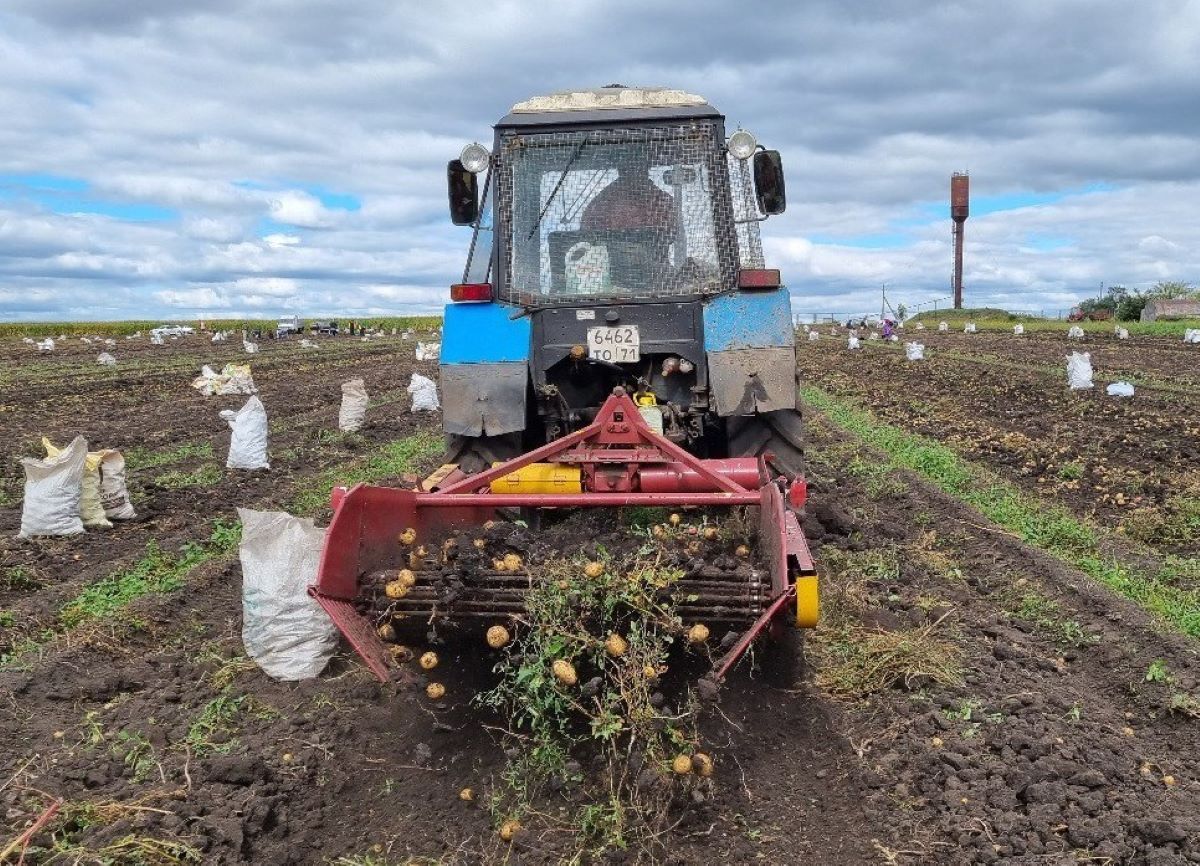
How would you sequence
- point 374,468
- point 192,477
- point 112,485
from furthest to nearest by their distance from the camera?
point 374,468, point 192,477, point 112,485

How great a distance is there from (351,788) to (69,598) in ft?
9.54

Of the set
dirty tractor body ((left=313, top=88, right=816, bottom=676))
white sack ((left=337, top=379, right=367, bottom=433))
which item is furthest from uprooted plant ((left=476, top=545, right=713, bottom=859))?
white sack ((left=337, top=379, right=367, bottom=433))

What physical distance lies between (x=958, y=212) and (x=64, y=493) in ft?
179

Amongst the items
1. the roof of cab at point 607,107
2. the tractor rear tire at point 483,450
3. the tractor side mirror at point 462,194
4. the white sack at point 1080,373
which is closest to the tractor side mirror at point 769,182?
the roof of cab at point 607,107

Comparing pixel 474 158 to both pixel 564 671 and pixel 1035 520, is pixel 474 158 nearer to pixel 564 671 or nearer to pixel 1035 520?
pixel 564 671

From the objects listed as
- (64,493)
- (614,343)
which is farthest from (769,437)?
(64,493)

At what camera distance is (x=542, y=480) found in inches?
178

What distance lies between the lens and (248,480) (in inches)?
357

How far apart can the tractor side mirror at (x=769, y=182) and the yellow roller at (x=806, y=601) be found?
2871mm

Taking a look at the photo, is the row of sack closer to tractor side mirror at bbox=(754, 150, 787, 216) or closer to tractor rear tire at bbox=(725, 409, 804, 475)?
tractor rear tire at bbox=(725, 409, 804, 475)

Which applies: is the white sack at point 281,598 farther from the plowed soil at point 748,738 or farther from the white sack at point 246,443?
the white sack at point 246,443

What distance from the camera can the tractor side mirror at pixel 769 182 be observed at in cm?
557

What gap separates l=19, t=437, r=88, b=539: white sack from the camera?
685 cm

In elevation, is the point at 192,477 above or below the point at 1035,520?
above
